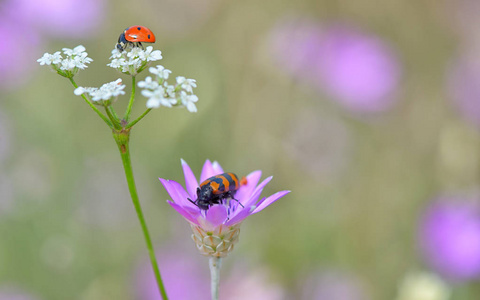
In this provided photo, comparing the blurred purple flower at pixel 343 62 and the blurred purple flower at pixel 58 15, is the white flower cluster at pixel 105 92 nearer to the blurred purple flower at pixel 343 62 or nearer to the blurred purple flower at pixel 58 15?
the blurred purple flower at pixel 343 62

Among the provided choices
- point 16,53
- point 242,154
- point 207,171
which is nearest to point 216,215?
point 207,171

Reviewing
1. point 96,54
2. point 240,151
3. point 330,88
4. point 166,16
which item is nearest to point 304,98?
point 330,88

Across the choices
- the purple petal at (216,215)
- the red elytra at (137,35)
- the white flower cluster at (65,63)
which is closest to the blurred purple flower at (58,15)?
the red elytra at (137,35)

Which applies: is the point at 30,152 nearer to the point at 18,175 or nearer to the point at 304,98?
the point at 18,175

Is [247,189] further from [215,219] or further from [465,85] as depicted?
[465,85]

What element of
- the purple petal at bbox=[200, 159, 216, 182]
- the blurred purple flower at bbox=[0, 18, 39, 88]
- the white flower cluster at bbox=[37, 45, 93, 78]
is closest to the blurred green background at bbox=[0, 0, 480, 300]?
the blurred purple flower at bbox=[0, 18, 39, 88]

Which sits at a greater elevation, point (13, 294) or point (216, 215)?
point (13, 294)

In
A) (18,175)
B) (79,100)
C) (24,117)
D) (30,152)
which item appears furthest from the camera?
(79,100)
